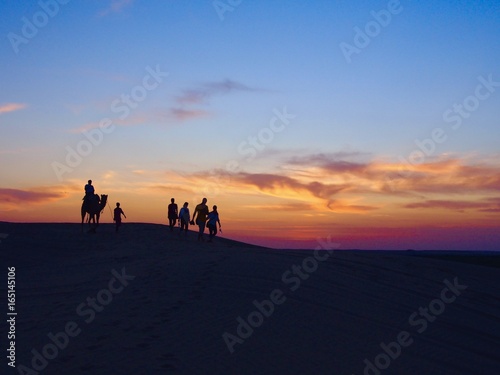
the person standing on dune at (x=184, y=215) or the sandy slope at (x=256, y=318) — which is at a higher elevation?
the person standing on dune at (x=184, y=215)

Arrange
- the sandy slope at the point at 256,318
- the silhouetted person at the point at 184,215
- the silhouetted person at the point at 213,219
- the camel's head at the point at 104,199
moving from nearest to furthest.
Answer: the sandy slope at the point at 256,318
the silhouetted person at the point at 213,219
the silhouetted person at the point at 184,215
the camel's head at the point at 104,199

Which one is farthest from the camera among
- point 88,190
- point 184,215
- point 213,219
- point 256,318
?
point 184,215

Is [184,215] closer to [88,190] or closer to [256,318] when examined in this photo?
[88,190]

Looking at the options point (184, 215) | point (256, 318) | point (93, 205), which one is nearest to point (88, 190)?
point (93, 205)

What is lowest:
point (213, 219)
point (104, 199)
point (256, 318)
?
point (256, 318)

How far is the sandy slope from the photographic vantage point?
23.4 ft

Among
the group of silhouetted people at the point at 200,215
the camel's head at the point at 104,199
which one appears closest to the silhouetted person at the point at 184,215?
the group of silhouetted people at the point at 200,215

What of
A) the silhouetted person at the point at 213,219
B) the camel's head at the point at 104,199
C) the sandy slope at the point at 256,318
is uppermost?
the camel's head at the point at 104,199

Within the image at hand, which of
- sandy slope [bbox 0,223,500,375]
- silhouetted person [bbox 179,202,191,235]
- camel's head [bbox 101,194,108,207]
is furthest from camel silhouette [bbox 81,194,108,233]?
sandy slope [bbox 0,223,500,375]

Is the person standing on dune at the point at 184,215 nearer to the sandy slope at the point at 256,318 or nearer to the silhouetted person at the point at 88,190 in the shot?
the silhouetted person at the point at 88,190

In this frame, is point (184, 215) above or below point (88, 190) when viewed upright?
below

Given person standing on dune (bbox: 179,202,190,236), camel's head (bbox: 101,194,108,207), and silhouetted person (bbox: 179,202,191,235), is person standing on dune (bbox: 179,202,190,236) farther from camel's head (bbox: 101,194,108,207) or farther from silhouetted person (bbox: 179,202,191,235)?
camel's head (bbox: 101,194,108,207)

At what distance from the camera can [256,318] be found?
8773 millimetres

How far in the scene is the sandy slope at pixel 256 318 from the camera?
714 cm
